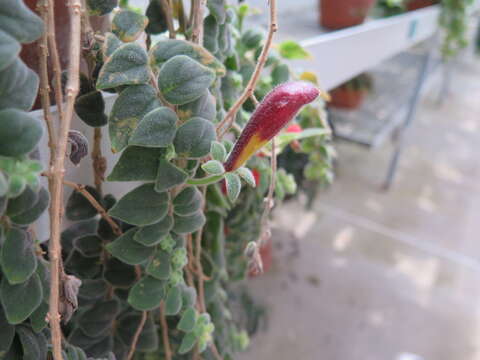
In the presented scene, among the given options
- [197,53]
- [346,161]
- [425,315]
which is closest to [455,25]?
[346,161]

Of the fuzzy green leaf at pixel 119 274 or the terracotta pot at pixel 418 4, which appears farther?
the terracotta pot at pixel 418 4

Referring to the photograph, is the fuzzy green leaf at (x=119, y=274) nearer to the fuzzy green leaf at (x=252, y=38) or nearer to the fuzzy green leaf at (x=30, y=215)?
the fuzzy green leaf at (x=30, y=215)

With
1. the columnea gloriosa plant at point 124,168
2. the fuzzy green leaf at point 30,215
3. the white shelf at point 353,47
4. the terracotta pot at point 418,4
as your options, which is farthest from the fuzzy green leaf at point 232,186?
the terracotta pot at point 418,4

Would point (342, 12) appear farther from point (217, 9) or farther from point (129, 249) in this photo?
point (129, 249)

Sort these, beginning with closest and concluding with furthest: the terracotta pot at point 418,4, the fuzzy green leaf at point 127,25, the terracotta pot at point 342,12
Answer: the fuzzy green leaf at point 127,25
the terracotta pot at point 342,12
the terracotta pot at point 418,4

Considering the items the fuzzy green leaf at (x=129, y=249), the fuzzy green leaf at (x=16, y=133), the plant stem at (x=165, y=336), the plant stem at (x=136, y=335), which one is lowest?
the plant stem at (x=165, y=336)

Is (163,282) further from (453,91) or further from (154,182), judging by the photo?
(453,91)

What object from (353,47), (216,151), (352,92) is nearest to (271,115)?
(216,151)
